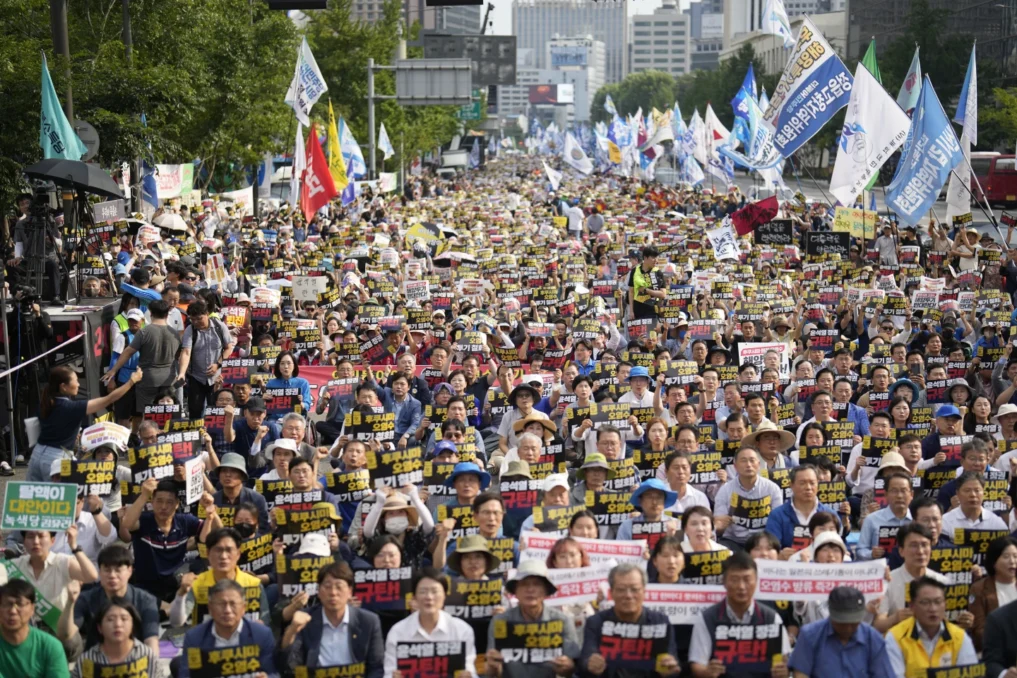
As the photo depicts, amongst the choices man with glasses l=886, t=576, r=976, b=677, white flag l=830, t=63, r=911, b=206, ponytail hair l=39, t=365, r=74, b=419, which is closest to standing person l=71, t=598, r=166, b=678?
ponytail hair l=39, t=365, r=74, b=419

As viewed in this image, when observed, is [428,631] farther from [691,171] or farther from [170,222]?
[691,171]

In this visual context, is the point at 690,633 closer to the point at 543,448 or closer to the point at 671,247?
the point at 543,448

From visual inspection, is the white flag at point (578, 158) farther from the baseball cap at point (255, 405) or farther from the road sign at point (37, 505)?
the road sign at point (37, 505)

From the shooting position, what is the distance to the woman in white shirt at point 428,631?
307 inches

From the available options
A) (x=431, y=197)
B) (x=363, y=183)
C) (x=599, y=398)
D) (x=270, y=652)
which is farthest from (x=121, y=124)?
(x=431, y=197)

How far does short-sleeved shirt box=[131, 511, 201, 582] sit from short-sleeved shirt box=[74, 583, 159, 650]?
151 centimetres


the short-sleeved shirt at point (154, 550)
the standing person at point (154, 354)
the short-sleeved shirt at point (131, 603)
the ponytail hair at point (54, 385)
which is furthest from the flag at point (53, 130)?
the short-sleeved shirt at point (131, 603)

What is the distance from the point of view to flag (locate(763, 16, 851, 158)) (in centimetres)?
2508

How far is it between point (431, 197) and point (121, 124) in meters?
46.8

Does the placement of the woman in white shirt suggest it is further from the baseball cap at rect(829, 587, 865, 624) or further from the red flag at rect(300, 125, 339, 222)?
the red flag at rect(300, 125, 339, 222)

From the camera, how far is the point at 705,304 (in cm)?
2108

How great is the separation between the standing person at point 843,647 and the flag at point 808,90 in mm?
18106

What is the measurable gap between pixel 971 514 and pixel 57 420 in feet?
21.7

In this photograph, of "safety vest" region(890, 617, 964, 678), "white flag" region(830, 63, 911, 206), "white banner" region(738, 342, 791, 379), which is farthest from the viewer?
"white flag" region(830, 63, 911, 206)
